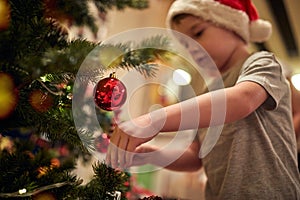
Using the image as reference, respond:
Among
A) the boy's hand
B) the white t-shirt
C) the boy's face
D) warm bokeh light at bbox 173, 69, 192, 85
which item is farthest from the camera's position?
warm bokeh light at bbox 173, 69, 192, 85

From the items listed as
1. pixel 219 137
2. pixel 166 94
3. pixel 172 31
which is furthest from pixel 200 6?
pixel 166 94

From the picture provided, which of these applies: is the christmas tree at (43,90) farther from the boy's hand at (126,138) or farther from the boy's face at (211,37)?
the boy's face at (211,37)

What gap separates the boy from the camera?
548 millimetres

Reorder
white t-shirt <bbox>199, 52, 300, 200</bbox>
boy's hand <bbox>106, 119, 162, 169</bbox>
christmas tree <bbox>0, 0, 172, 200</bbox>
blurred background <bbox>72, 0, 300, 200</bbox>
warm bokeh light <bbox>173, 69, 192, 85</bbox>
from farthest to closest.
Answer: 1. blurred background <bbox>72, 0, 300, 200</bbox>
2. warm bokeh light <bbox>173, 69, 192, 85</bbox>
3. white t-shirt <bbox>199, 52, 300, 200</bbox>
4. boy's hand <bbox>106, 119, 162, 169</bbox>
5. christmas tree <bbox>0, 0, 172, 200</bbox>

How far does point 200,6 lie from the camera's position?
82cm

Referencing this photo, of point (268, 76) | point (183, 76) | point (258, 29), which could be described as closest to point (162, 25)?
point (183, 76)

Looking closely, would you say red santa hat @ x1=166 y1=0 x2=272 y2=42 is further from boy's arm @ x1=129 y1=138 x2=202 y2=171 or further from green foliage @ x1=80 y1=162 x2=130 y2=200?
green foliage @ x1=80 y1=162 x2=130 y2=200

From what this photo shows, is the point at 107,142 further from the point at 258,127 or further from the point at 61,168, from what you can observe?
the point at 258,127

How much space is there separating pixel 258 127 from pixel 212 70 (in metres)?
0.22

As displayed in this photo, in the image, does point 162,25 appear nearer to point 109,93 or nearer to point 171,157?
point 171,157

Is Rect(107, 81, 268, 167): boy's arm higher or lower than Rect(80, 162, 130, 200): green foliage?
higher

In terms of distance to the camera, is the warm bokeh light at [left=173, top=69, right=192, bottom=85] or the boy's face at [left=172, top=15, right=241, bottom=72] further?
the warm bokeh light at [left=173, top=69, right=192, bottom=85]

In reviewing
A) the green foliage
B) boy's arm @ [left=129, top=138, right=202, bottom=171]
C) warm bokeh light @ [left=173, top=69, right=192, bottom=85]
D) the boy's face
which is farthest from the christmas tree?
warm bokeh light @ [left=173, top=69, right=192, bottom=85]

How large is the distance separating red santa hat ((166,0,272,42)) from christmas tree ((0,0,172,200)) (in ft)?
1.06
